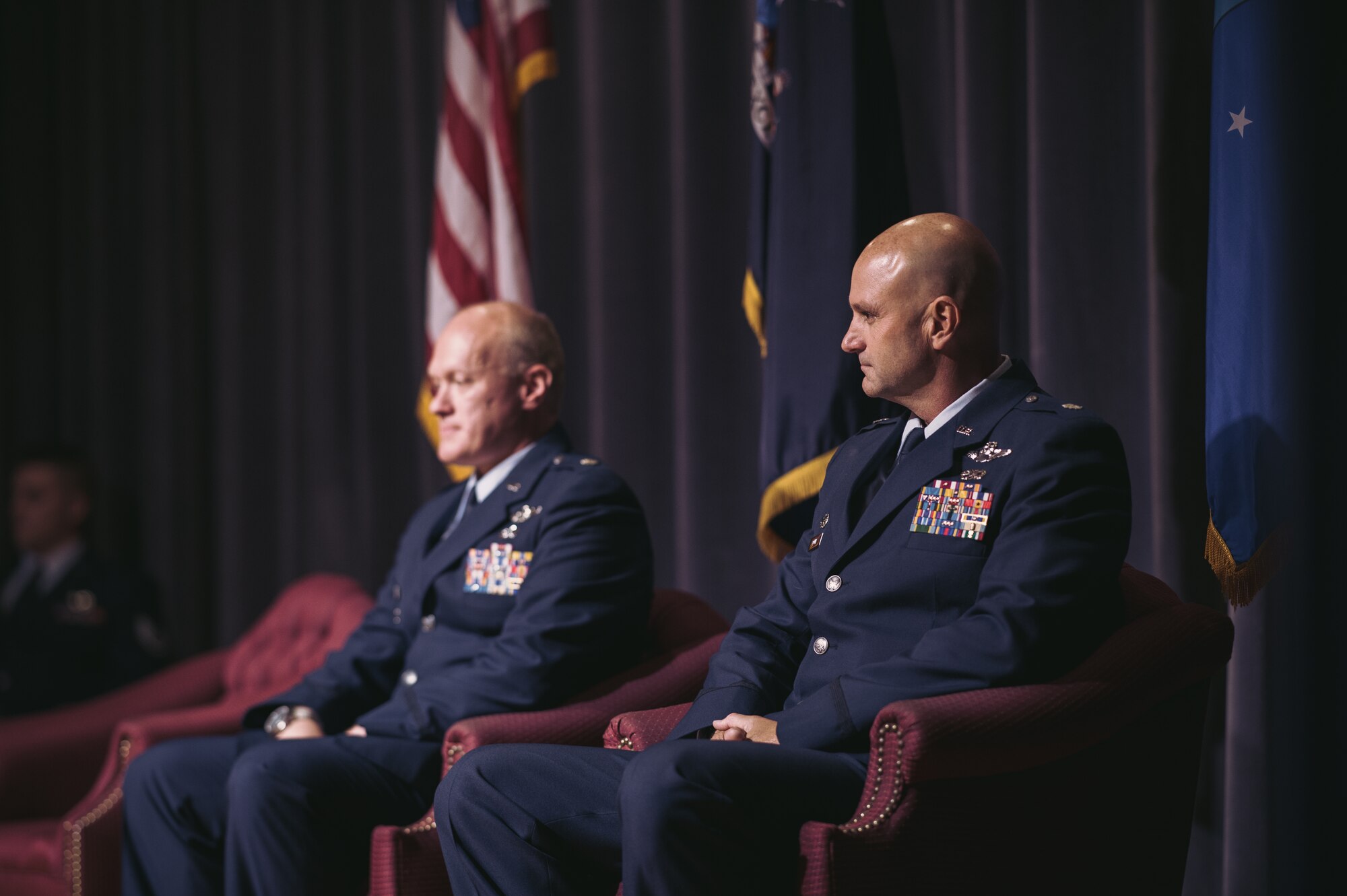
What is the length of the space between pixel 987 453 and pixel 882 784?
0.55 metres

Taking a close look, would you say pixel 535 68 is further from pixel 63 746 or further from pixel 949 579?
pixel 949 579

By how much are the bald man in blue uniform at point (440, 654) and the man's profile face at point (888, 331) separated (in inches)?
29.4

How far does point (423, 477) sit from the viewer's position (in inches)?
166

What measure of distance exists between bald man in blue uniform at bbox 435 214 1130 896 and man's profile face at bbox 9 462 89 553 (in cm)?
277

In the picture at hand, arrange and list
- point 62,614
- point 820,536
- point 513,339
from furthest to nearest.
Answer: point 62,614
point 513,339
point 820,536

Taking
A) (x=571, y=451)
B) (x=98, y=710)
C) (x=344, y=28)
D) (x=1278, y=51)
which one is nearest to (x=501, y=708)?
(x=571, y=451)

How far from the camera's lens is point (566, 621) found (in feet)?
8.11

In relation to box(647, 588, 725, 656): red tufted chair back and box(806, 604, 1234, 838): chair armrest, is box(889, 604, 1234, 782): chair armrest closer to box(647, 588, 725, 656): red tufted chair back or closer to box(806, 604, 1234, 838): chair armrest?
box(806, 604, 1234, 838): chair armrest

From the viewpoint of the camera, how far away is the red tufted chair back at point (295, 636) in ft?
11.1

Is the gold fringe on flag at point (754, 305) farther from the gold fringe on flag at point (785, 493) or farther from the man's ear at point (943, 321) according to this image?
the man's ear at point (943, 321)

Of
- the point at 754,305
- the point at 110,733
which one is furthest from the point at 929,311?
the point at 110,733

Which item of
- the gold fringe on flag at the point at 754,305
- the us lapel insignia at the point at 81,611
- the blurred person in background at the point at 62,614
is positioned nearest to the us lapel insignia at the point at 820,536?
the gold fringe on flag at the point at 754,305

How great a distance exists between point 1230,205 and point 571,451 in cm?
140

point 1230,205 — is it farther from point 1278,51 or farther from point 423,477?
point 423,477
